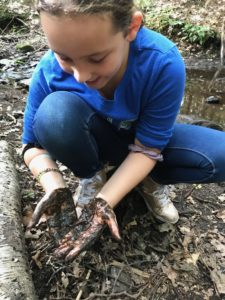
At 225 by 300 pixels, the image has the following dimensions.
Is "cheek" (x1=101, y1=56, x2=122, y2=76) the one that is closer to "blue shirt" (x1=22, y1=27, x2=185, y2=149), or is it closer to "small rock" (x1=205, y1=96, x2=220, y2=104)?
"blue shirt" (x1=22, y1=27, x2=185, y2=149)

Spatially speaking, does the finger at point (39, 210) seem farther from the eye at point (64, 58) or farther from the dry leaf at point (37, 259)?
the eye at point (64, 58)

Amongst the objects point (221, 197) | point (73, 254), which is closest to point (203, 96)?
point (221, 197)

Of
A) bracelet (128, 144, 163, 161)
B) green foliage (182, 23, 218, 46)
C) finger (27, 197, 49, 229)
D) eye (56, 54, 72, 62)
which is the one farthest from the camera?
green foliage (182, 23, 218, 46)

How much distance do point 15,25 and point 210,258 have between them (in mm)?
5173

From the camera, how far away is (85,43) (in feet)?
4.41

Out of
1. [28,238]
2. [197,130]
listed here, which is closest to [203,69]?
[197,130]

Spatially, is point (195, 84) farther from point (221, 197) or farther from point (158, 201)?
point (158, 201)

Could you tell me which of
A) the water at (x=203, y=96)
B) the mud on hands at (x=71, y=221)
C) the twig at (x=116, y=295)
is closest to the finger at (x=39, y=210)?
the mud on hands at (x=71, y=221)

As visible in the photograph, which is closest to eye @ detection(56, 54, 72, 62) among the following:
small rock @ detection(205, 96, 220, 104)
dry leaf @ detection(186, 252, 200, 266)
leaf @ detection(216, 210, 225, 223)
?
dry leaf @ detection(186, 252, 200, 266)

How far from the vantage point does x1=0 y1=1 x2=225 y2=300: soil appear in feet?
6.16

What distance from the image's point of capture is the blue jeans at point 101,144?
6.23 feet

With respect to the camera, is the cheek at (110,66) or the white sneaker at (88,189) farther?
the white sneaker at (88,189)

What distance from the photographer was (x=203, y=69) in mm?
5543

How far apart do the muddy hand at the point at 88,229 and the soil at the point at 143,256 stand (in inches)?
8.9
